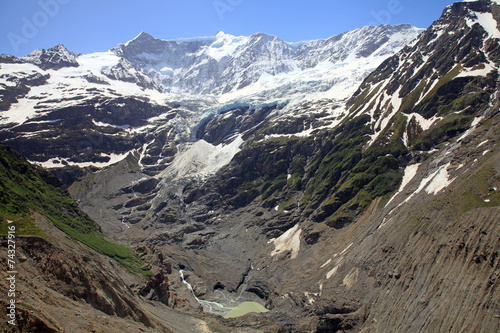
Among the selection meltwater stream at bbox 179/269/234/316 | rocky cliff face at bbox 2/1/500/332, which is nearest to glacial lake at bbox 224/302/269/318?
meltwater stream at bbox 179/269/234/316

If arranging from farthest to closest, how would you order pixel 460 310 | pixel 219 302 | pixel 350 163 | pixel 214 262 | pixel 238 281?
pixel 350 163 → pixel 214 262 → pixel 238 281 → pixel 219 302 → pixel 460 310

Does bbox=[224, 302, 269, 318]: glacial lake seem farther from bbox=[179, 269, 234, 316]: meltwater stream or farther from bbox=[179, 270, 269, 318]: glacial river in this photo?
bbox=[179, 269, 234, 316]: meltwater stream

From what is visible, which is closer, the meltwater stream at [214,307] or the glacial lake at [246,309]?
the meltwater stream at [214,307]

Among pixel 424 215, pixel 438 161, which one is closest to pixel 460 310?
pixel 424 215

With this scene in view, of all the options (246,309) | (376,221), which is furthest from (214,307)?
(376,221)

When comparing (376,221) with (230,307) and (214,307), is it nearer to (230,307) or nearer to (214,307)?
(230,307)

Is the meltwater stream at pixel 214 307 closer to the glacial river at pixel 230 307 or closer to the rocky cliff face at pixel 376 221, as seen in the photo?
the glacial river at pixel 230 307

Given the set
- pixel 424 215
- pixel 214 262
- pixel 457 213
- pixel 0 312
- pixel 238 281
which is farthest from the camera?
pixel 214 262

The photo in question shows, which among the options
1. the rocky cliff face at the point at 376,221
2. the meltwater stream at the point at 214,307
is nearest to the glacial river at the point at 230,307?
the meltwater stream at the point at 214,307

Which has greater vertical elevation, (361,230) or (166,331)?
(166,331)

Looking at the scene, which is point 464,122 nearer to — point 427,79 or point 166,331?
point 427,79

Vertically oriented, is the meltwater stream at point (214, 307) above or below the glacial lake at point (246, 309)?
above
